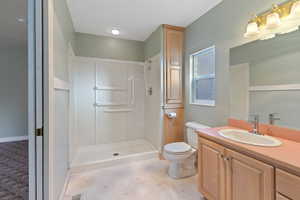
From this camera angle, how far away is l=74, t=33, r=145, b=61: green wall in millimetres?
2971

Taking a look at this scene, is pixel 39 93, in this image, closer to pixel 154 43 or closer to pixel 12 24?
pixel 154 43

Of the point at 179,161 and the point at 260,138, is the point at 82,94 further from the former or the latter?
the point at 260,138

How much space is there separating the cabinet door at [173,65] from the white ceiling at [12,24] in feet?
7.31

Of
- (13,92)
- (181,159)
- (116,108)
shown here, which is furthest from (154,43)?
(13,92)

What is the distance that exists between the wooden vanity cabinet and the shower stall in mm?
1214

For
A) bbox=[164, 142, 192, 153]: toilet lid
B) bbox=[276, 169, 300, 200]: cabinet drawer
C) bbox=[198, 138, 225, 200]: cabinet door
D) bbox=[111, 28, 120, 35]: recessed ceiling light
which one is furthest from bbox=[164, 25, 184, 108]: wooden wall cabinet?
bbox=[276, 169, 300, 200]: cabinet drawer

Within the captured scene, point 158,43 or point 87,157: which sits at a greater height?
point 158,43

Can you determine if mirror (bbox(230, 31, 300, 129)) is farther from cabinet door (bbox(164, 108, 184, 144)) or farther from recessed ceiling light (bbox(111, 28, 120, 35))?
recessed ceiling light (bbox(111, 28, 120, 35))

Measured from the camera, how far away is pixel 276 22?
1.32 meters

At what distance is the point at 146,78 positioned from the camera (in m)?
3.41

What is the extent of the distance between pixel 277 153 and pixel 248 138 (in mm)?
507

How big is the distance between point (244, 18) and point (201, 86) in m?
1.08

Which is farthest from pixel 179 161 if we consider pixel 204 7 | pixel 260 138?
pixel 204 7

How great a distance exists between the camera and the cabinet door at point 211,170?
131 cm
